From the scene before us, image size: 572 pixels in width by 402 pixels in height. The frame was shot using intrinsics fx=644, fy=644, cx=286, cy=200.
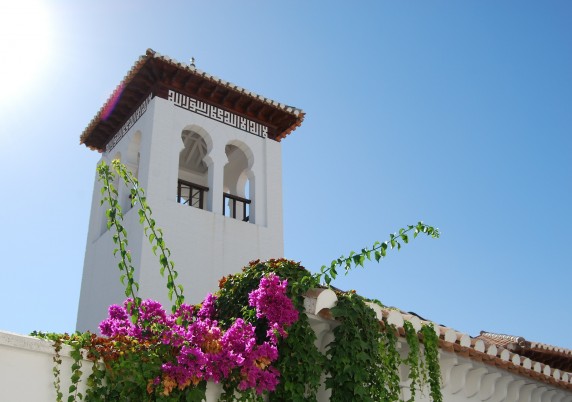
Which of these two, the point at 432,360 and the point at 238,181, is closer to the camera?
the point at 432,360

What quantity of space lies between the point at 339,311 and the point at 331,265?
→ 1.21ft

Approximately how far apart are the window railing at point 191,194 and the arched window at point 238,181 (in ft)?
1.48

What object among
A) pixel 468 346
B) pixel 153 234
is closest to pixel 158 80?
pixel 153 234

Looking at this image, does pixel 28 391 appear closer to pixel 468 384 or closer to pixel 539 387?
pixel 468 384

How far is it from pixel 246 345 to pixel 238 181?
27.4ft

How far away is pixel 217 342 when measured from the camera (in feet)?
14.7

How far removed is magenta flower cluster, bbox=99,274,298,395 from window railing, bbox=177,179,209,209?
6.01m

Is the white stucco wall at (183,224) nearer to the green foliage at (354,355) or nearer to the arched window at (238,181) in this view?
the arched window at (238,181)

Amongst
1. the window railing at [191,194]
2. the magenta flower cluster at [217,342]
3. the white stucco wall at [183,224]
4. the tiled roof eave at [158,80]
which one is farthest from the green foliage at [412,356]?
the tiled roof eave at [158,80]

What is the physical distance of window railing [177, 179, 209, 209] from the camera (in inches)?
433

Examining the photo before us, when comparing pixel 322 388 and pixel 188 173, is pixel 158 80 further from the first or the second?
pixel 322 388

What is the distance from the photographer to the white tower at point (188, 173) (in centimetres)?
1000

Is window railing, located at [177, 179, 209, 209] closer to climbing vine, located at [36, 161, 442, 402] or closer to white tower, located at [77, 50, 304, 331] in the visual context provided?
white tower, located at [77, 50, 304, 331]

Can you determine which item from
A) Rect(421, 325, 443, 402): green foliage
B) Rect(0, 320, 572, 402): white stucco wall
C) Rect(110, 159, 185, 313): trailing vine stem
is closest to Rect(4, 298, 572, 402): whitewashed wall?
Rect(0, 320, 572, 402): white stucco wall
